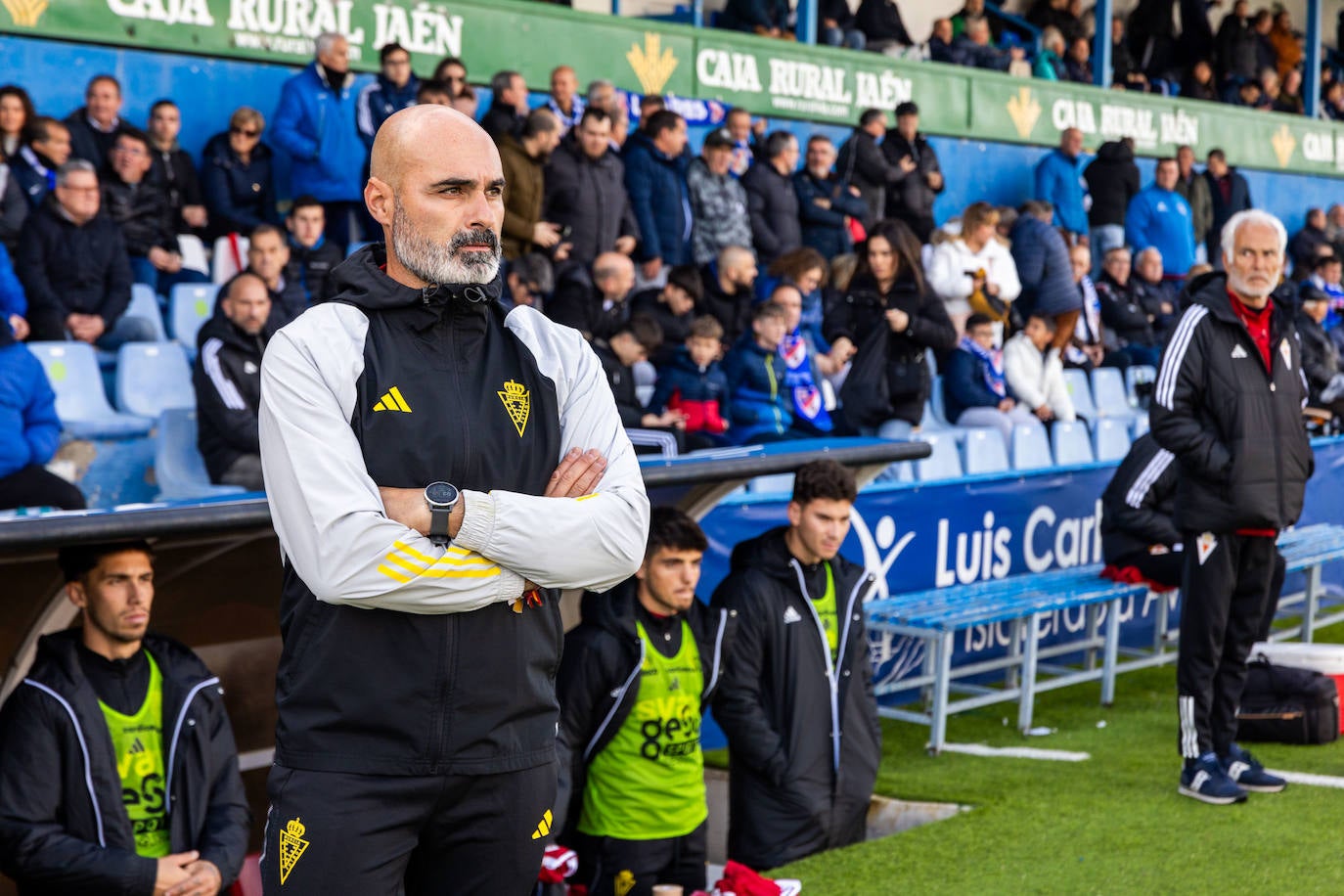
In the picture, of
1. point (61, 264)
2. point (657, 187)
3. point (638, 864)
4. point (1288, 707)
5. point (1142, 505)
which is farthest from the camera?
point (657, 187)

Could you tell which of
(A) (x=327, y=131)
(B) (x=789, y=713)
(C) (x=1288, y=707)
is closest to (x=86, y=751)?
(B) (x=789, y=713)

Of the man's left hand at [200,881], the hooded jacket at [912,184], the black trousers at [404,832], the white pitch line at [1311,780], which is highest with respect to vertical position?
A: the hooded jacket at [912,184]

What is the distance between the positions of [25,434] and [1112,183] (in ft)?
38.6

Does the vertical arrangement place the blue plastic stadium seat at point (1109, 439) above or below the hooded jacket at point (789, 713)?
above

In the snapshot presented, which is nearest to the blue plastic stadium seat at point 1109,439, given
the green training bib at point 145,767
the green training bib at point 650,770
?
the green training bib at point 650,770

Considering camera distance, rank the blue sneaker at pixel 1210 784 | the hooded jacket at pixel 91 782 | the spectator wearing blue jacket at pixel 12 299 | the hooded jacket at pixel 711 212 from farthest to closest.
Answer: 1. the hooded jacket at pixel 711 212
2. the spectator wearing blue jacket at pixel 12 299
3. the blue sneaker at pixel 1210 784
4. the hooded jacket at pixel 91 782

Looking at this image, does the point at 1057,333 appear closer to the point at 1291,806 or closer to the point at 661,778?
the point at 1291,806

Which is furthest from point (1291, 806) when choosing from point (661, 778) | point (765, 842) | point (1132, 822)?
point (661, 778)

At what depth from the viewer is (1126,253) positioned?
1434 centimetres

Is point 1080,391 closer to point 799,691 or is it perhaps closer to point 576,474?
point 799,691

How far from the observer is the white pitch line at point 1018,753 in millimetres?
6496

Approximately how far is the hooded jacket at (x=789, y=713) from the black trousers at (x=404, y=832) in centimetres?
284

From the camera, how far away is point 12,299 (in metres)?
7.59

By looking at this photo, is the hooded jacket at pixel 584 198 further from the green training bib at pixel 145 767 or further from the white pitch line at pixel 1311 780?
the green training bib at pixel 145 767
